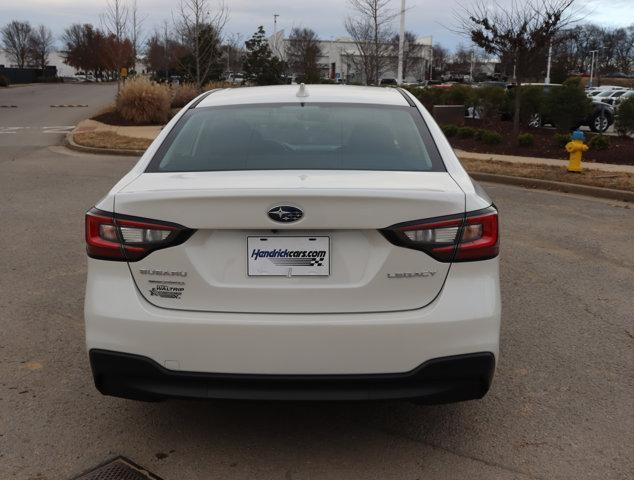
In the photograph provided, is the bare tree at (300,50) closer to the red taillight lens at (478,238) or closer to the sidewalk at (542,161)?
the sidewalk at (542,161)

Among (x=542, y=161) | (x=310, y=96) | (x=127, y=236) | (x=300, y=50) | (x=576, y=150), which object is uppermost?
(x=300, y=50)

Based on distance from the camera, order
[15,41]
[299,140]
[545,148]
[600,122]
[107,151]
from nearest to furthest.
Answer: [299,140], [545,148], [107,151], [600,122], [15,41]

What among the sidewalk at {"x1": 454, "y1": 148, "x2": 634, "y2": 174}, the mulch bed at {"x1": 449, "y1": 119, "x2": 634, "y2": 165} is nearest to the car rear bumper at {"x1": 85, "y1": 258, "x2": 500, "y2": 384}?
the sidewalk at {"x1": 454, "y1": 148, "x2": 634, "y2": 174}

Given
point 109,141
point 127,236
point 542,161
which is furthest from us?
point 109,141

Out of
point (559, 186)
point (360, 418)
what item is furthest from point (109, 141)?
point (360, 418)

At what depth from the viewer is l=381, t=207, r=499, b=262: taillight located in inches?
108

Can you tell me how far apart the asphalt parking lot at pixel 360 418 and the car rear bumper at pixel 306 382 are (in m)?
0.39

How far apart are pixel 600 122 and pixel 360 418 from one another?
59.7 ft

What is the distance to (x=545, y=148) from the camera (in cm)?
1534

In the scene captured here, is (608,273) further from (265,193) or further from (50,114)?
(50,114)

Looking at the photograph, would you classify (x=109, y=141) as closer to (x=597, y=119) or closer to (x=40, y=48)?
(x=597, y=119)

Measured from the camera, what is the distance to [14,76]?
74.1m

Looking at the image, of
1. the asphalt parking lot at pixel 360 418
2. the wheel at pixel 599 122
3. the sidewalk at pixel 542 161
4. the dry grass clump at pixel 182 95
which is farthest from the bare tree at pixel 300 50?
the asphalt parking lot at pixel 360 418

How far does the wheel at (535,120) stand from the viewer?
18284mm
